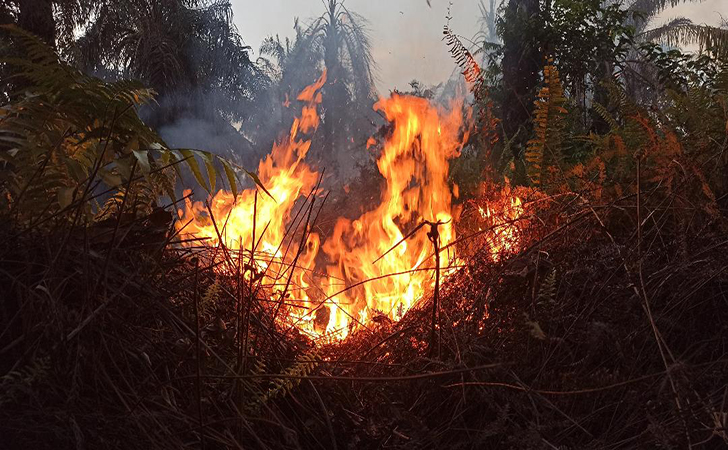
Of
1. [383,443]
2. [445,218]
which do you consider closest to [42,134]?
[383,443]

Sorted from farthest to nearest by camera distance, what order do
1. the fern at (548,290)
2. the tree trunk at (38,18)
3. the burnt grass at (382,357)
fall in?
the tree trunk at (38,18)
the fern at (548,290)
the burnt grass at (382,357)

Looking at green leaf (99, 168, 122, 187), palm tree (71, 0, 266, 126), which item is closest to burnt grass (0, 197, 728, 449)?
green leaf (99, 168, 122, 187)

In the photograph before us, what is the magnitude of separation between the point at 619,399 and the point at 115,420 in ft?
4.42

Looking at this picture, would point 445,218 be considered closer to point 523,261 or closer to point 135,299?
point 523,261

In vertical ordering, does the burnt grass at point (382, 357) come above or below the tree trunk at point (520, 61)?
below

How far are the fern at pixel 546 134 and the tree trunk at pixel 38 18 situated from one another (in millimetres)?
6331

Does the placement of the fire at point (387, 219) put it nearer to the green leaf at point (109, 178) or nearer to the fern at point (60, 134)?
the fern at point (60, 134)

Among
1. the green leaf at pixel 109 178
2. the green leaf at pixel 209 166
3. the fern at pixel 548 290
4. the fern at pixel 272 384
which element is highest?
the green leaf at pixel 209 166

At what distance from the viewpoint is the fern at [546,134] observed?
358cm

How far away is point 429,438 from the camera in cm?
172

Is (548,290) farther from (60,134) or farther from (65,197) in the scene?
(60,134)

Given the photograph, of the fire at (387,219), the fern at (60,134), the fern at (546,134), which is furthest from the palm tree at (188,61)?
the fern at (60,134)

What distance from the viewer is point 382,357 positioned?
2.36m

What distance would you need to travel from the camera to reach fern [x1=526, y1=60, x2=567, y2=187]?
141 inches
